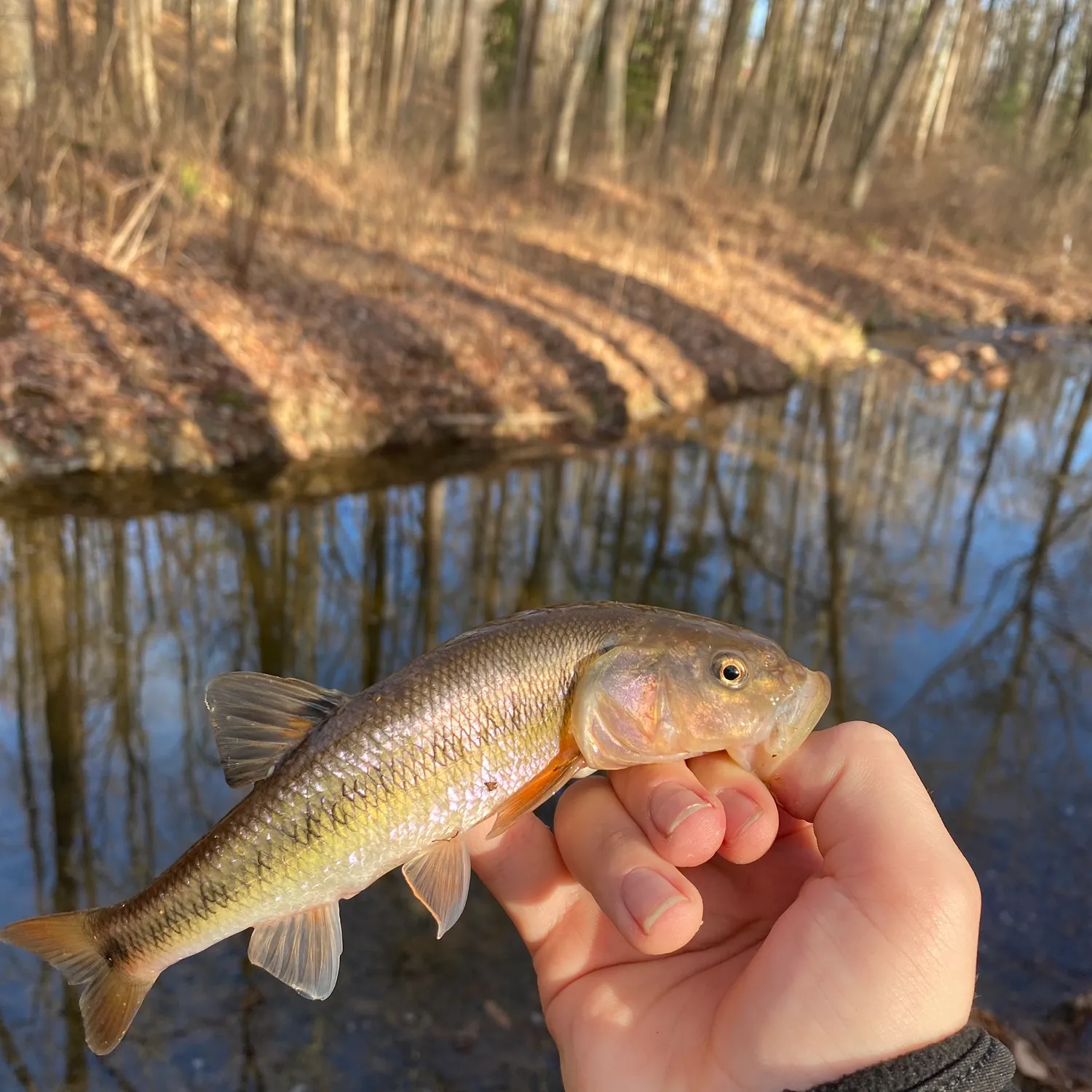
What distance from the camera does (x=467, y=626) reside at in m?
7.19

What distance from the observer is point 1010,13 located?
134ft

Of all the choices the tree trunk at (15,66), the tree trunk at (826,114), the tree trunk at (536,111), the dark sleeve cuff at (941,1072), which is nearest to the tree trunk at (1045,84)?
the tree trunk at (826,114)

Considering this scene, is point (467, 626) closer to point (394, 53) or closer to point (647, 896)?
point (647, 896)

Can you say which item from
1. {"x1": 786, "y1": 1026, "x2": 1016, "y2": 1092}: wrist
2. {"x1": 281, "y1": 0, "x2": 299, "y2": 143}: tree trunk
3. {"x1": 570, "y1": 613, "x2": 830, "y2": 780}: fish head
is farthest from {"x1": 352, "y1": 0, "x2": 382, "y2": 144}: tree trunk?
{"x1": 786, "y1": 1026, "x2": 1016, "y2": 1092}: wrist

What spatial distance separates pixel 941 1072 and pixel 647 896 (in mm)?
A: 706

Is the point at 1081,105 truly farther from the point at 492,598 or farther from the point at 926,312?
the point at 492,598

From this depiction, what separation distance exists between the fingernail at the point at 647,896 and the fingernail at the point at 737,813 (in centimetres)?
21

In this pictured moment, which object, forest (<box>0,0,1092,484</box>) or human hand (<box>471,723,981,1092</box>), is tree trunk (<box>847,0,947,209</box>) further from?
human hand (<box>471,723,981,1092</box>)

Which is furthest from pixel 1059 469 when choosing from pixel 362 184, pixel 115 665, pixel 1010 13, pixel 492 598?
pixel 1010 13

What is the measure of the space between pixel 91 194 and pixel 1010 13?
1864 inches

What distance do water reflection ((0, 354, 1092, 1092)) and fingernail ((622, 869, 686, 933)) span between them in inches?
108

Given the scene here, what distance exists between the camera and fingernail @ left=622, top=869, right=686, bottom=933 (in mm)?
1919

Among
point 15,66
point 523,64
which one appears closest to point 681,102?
point 523,64

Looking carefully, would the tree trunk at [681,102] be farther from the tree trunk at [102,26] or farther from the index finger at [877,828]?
the index finger at [877,828]
